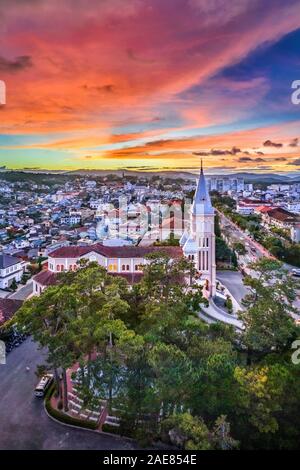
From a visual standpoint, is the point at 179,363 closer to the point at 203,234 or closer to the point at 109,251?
the point at 203,234

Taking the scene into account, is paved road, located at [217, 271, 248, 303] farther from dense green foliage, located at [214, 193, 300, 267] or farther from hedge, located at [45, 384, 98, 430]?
hedge, located at [45, 384, 98, 430]

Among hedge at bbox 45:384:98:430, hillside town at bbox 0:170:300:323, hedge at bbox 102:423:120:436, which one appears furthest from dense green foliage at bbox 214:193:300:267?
hedge at bbox 45:384:98:430

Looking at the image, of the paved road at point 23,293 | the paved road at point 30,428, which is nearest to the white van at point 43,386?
the paved road at point 30,428
